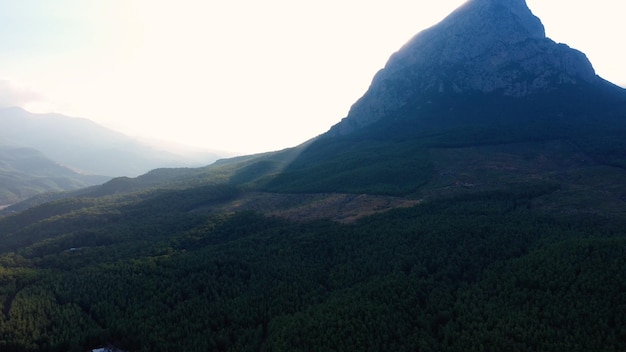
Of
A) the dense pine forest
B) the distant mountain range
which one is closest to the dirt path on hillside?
the distant mountain range

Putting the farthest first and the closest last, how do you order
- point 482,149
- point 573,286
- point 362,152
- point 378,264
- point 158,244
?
point 362,152 < point 482,149 < point 158,244 < point 378,264 < point 573,286

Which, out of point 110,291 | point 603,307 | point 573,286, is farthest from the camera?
point 110,291

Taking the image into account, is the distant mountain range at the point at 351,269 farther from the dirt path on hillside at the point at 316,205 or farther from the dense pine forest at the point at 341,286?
the dirt path on hillside at the point at 316,205

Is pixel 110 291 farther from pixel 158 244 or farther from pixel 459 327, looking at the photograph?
pixel 459 327

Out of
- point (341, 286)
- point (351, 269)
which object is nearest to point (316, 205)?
point (351, 269)

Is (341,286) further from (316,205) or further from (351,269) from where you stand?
(316,205)

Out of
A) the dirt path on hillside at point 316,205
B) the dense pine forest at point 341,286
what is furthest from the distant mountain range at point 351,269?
the dirt path on hillside at point 316,205

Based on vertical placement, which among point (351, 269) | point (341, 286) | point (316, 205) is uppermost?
point (316, 205)

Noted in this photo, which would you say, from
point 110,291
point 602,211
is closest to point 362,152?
point 602,211

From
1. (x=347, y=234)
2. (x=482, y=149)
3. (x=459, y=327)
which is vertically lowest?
(x=459, y=327)
